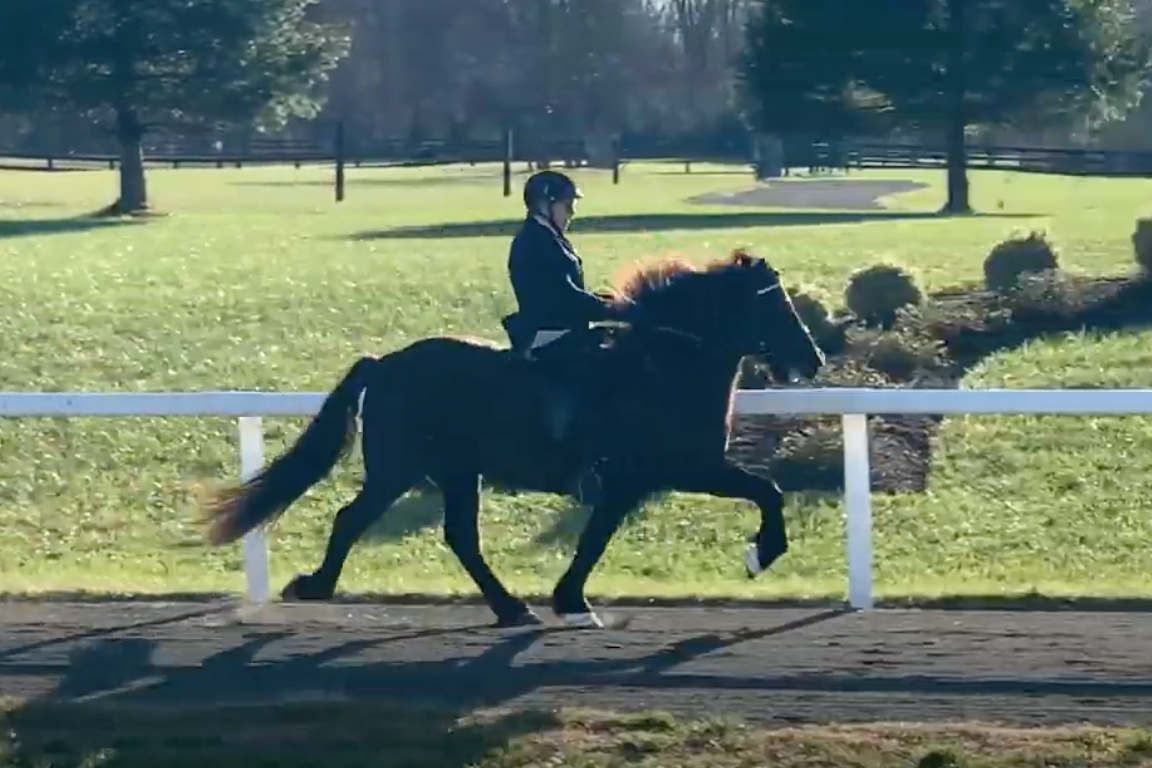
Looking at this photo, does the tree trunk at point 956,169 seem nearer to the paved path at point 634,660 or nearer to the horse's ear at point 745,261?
the horse's ear at point 745,261

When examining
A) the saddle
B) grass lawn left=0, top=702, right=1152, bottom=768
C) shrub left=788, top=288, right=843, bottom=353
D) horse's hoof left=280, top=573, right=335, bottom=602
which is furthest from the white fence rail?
shrub left=788, top=288, right=843, bottom=353

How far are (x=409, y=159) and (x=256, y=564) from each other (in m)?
46.9

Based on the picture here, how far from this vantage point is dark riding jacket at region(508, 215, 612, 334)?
8641 millimetres

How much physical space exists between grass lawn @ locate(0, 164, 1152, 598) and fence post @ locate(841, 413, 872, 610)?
580 mm

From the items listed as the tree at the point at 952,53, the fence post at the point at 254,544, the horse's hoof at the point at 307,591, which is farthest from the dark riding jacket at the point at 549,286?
the tree at the point at 952,53

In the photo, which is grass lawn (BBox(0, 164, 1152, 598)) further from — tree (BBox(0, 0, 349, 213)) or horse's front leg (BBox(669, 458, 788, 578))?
tree (BBox(0, 0, 349, 213))

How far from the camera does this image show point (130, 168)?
41344mm

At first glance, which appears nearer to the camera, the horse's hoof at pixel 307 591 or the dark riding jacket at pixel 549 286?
the dark riding jacket at pixel 549 286

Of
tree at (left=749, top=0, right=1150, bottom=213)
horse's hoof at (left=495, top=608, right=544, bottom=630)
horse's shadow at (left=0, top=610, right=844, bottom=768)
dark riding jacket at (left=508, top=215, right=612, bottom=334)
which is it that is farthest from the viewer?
tree at (left=749, top=0, right=1150, bottom=213)

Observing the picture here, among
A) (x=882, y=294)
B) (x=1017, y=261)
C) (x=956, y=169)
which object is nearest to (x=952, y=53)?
(x=956, y=169)

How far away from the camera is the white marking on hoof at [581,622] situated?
29.3 feet

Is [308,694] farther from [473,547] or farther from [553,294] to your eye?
[553,294]

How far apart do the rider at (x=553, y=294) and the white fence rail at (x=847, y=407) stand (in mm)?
1204

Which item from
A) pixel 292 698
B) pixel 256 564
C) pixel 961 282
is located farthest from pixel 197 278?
pixel 292 698
